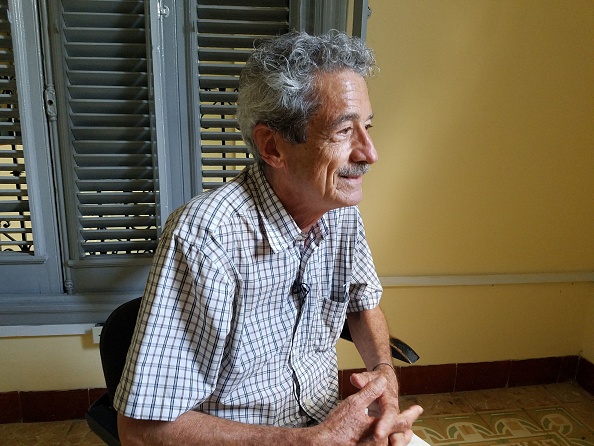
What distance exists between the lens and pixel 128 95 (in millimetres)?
1332

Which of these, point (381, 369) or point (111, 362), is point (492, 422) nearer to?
point (381, 369)

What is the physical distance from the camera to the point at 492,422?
6.03ft

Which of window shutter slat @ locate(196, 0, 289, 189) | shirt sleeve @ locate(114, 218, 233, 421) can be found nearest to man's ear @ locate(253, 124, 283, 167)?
shirt sleeve @ locate(114, 218, 233, 421)

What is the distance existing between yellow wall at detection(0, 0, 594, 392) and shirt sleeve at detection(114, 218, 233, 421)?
1.01m

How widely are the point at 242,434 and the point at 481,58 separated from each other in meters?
1.59

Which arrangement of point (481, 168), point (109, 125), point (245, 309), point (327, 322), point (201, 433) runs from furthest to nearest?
point (481, 168) < point (109, 125) < point (327, 322) < point (245, 309) < point (201, 433)

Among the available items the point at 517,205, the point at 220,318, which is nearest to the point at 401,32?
the point at 517,205

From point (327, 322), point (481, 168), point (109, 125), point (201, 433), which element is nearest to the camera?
point (201, 433)

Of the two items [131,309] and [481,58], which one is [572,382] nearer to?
[481,58]

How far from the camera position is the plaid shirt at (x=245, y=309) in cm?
78

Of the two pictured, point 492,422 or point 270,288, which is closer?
point 270,288

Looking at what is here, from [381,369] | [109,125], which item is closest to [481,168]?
[381,369]

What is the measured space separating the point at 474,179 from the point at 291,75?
120cm

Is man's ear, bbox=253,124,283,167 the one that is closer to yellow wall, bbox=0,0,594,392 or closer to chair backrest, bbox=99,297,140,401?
chair backrest, bbox=99,297,140,401
